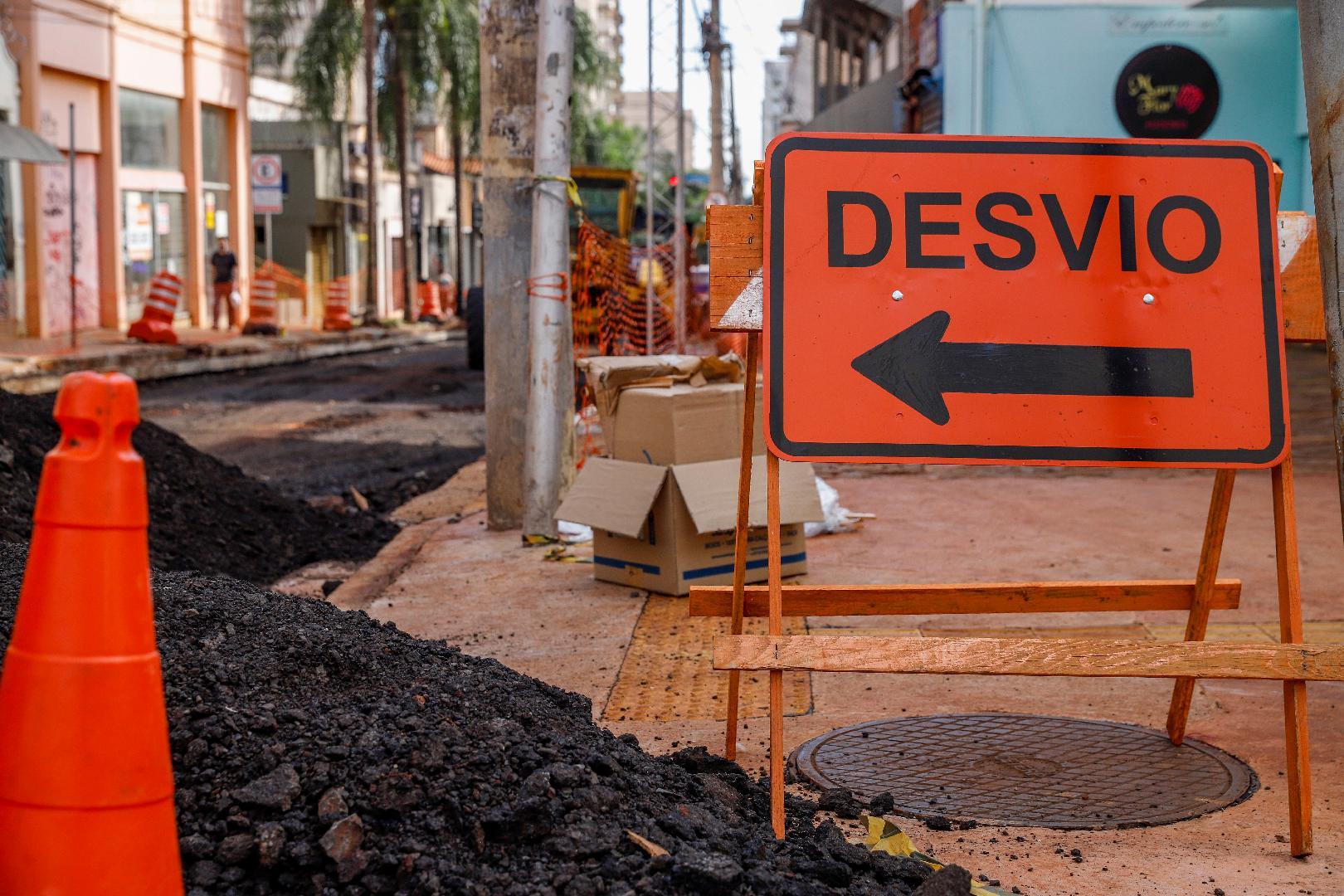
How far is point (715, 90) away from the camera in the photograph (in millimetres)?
33156

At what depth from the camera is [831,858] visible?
325 centimetres

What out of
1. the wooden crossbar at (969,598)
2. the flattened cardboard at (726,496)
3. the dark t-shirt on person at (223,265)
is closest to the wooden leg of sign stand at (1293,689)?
the wooden crossbar at (969,598)

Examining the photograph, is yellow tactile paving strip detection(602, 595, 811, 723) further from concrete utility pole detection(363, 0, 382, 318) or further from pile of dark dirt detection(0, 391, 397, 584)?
concrete utility pole detection(363, 0, 382, 318)

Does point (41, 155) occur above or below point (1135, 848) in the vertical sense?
above

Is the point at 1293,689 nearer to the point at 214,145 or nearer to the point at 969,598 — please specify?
the point at 969,598

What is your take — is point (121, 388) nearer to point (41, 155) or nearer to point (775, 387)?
point (775, 387)

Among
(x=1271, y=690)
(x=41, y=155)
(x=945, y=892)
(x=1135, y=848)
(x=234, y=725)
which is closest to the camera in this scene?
(x=945, y=892)

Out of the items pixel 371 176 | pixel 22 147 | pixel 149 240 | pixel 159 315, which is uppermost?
pixel 371 176

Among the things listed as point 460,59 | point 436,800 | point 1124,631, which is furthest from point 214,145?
point 436,800

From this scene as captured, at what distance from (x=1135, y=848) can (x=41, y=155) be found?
2011cm

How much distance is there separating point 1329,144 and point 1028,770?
189 cm

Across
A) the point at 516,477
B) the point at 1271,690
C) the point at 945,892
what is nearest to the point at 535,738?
the point at 945,892

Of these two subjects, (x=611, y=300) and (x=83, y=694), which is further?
(x=611, y=300)

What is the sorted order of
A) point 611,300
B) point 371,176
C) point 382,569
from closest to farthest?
point 382,569 → point 611,300 → point 371,176
